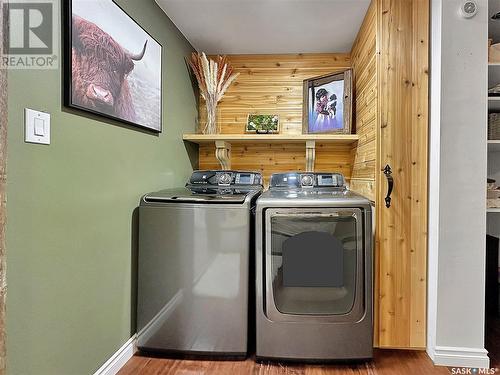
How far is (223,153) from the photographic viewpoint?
2852 millimetres

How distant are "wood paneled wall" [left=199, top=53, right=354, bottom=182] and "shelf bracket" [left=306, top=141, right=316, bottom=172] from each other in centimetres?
19

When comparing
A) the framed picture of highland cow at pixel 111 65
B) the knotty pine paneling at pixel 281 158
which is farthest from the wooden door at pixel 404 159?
the framed picture of highland cow at pixel 111 65

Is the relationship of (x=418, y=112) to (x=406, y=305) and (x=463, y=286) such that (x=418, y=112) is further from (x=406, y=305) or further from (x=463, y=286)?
(x=406, y=305)

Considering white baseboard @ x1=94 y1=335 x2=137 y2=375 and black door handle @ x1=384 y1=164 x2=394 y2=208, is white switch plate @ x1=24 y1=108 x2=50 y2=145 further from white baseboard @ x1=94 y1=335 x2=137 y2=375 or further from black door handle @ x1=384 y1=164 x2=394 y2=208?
black door handle @ x1=384 y1=164 x2=394 y2=208

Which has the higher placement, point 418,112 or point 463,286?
point 418,112

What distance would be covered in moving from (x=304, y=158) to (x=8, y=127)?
7.65 feet

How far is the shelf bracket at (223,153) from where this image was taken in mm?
2814

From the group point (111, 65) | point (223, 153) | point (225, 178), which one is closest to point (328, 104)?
point (223, 153)

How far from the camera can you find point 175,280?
1.98 m

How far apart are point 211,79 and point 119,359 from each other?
6.96 feet

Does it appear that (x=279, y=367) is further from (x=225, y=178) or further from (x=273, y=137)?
(x=273, y=137)

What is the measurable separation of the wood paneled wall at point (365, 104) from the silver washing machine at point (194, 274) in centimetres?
87

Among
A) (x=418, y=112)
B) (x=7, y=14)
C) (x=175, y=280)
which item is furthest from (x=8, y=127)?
(x=418, y=112)

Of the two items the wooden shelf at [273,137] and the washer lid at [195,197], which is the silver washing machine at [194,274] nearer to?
the washer lid at [195,197]
